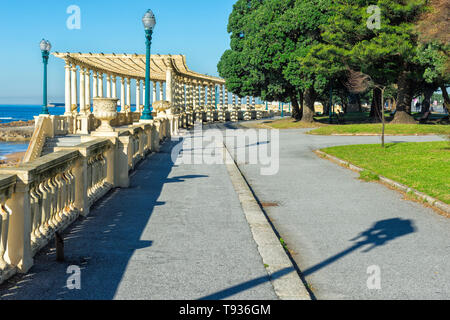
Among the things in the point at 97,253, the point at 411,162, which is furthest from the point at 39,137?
the point at 97,253

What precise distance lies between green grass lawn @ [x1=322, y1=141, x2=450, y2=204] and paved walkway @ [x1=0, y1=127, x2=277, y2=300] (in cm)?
435

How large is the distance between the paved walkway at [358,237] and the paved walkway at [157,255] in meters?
0.71

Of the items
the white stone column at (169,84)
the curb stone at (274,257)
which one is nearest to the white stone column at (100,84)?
the white stone column at (169,84)

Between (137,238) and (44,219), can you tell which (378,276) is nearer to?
(137,238)

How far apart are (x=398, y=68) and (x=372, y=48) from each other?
4.79 m

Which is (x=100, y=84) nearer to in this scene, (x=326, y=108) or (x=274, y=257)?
(x=274, y=257)

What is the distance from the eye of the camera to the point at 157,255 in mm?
5934

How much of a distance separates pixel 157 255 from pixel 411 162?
39.4ft

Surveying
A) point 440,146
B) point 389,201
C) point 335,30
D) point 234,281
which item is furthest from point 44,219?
point 335,30

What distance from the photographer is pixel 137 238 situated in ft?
22.1

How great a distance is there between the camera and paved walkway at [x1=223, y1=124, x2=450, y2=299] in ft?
16.9

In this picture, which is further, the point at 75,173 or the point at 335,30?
the point at 335,30

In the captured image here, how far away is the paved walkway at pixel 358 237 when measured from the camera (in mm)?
5141
